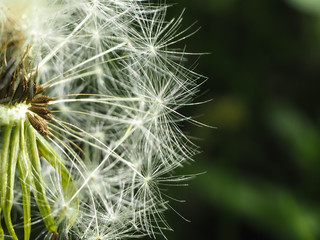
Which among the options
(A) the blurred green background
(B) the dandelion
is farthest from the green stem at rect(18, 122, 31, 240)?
(A) the blurred green background

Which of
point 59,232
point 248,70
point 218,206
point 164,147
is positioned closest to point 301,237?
point 218,206

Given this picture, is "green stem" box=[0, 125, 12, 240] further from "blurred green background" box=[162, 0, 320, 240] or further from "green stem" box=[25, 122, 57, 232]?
"blurred green background" box=[162, 0, 320, 240]

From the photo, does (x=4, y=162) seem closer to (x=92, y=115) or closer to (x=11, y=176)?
(x=11, y=176)

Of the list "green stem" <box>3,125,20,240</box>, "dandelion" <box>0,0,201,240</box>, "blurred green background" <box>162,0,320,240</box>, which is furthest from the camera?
"blurred green background" <box>162,0,320,240</box>

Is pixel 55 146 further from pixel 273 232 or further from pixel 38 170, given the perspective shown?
pixel 273 232

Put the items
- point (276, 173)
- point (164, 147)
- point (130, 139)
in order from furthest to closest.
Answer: point (276, 173) < point (130, 139) < point (164, 147)

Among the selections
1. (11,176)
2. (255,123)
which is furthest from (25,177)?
(255,123)

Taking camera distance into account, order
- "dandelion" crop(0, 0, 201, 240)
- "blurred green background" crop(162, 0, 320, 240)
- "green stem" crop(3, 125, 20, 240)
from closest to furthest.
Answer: "green stem" crop(3, 125, 20, 240) → "dandelion" crop(0, 0, 201, 240) → "blurred green background" crop(162, 0, 320, 240)
